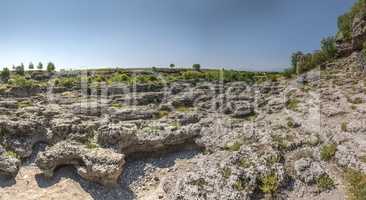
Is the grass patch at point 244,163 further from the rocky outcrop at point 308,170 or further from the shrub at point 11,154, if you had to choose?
the shrub at point 11,154

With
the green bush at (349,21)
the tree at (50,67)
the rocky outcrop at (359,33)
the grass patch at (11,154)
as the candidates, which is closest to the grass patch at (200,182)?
the grass patch at (11,154)

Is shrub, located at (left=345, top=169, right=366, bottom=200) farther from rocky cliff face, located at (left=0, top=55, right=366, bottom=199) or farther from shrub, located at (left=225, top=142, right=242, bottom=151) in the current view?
shrub, located at (left=225, top=142, right=242, bottom=151)

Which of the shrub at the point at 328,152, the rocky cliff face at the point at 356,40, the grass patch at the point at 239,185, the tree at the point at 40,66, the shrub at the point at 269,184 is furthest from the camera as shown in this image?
the tree at the point at 40,66

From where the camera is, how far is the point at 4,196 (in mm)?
26266

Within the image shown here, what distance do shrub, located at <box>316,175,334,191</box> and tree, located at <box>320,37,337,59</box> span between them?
2330 inches

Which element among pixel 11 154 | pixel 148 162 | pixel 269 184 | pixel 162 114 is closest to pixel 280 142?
pixel 269 184

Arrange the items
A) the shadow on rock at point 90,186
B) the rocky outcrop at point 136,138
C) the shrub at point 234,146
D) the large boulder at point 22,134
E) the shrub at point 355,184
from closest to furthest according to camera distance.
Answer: the shrub at point 355,184, the shadow on rock at point 90,186, the shrub at point 234,146, the rocky outcrop at point 136,138, the large boulder at point 22,134

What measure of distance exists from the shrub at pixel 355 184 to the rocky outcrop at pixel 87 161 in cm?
1831

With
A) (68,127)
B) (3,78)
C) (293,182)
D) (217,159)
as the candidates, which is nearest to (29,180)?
(68,127)

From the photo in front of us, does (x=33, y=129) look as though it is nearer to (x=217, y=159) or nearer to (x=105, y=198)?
(x=105, y=198)

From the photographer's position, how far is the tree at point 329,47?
250 ft

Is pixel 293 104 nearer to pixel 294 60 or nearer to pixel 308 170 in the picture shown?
pixel 308 170

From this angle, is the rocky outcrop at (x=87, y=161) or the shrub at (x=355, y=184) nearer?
the shrub at (x=355, y=184)

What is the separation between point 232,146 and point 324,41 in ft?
242
